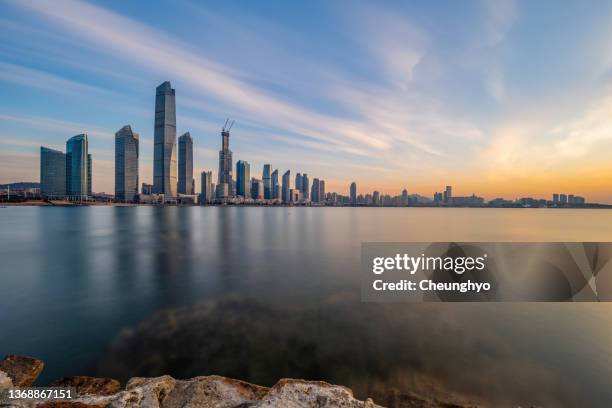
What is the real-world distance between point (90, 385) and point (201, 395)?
A: 331cm

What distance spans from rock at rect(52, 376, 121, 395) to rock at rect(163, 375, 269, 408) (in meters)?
1.79

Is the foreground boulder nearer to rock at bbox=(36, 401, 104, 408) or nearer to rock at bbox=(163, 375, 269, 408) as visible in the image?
rock at bbox=(163, 375, 269, 408)

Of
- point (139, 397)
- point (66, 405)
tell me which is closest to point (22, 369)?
point (66, 405)

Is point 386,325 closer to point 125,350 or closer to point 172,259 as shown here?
point 125,350

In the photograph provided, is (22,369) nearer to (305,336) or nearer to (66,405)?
(66,405)

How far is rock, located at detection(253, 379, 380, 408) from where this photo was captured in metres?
5.90

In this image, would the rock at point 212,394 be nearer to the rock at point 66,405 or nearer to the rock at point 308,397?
the rock at point 308,397

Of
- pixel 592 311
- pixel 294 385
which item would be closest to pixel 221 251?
pixel 294 385

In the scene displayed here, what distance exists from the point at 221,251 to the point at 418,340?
2321 centimetres

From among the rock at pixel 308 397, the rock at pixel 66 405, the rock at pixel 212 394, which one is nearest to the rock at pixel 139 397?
the rock at pixel 212 394

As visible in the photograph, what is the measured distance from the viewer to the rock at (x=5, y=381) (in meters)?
6.64

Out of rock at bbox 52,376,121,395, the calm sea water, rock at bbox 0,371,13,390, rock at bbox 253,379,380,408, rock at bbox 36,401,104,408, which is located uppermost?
rock at bbox 36,401,104,408

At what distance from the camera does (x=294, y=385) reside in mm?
6574
